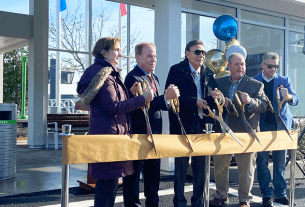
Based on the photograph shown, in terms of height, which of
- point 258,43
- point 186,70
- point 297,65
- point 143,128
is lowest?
point 143,128

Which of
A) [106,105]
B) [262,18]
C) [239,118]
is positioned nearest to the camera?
[106,105]

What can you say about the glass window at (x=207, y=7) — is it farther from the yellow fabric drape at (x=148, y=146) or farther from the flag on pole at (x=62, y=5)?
the flag on pole at (x=62, y=5)

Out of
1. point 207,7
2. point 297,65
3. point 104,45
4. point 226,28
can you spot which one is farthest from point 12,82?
point 104,45

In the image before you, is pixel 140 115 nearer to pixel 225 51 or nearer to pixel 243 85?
pixel 243 85

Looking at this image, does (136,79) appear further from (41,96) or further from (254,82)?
(41,96)

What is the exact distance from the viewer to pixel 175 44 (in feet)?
19.9

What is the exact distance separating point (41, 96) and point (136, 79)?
7543mm

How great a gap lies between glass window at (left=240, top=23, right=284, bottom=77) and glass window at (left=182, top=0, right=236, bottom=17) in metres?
0.59

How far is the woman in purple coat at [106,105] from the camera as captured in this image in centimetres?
264

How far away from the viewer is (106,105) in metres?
2.64

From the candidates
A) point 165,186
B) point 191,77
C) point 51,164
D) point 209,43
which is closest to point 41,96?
point 51,164

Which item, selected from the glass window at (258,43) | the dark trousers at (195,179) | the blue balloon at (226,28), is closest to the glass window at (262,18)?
the glass window at (258,43)

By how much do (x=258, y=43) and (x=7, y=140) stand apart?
5.82 metres

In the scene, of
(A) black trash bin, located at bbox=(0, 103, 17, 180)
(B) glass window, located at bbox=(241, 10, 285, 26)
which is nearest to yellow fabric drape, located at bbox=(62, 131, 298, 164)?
(A) black trash bin, located at bbox=(0, 103, 17, 180)
